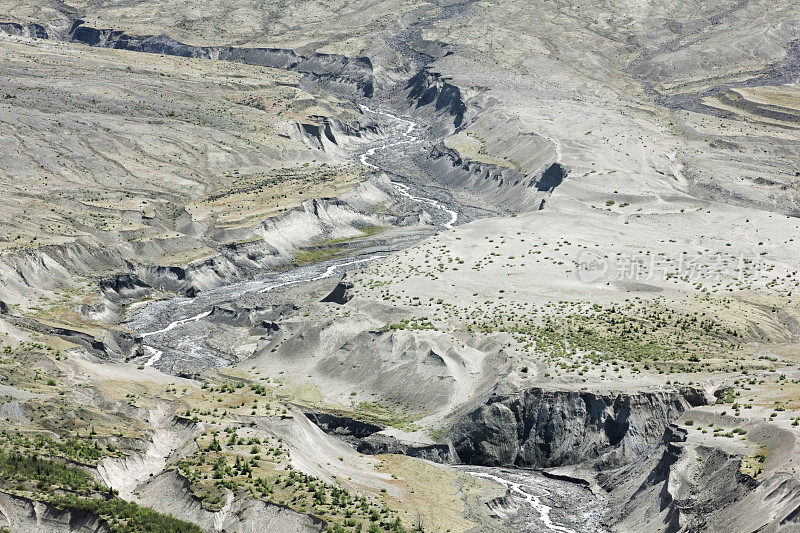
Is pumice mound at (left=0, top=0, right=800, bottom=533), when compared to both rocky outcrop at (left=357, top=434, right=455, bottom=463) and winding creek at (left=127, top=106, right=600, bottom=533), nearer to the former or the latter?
rocky outcrop at (left=357, top=434, right=455, bottom=463)

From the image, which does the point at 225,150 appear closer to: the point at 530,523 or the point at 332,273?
the point at 332,273

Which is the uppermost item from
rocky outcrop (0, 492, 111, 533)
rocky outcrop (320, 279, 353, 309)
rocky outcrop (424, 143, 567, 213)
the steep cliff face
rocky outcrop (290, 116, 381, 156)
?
rocky outcrop (0, 492, 111, 533)

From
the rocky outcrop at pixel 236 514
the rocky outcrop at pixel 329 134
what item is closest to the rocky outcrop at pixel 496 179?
the rocky outcrop at pixel 329 134

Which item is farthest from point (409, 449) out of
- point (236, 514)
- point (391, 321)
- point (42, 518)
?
point (42, 518)

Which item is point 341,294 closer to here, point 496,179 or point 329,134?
point 496,179

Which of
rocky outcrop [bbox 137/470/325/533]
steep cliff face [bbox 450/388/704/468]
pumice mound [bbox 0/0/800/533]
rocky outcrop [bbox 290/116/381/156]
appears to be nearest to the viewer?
rocky outcrop [bbox 137/470/325/533]

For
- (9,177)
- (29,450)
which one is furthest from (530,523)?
(9,177)

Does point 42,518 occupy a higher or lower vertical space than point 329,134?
higher

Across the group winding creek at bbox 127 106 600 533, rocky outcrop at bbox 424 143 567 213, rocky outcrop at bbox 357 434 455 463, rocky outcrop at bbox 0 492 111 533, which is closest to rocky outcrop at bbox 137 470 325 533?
rocky outcrop at bbox 0 492 111 533
